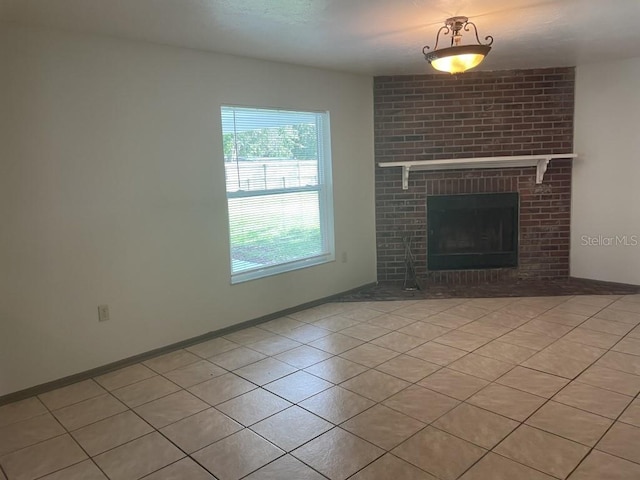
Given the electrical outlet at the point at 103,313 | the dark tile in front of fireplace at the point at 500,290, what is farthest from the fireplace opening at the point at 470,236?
the electrical outlet at the point at 103,313

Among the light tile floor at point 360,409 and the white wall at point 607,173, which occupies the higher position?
the white wall at point 607,173

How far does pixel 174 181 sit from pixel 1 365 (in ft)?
5.29

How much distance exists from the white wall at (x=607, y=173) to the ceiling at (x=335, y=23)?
770mm

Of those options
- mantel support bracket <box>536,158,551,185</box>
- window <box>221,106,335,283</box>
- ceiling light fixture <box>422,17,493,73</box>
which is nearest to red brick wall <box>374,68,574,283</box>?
mantel support bracket <box>536,158,551,185</box>

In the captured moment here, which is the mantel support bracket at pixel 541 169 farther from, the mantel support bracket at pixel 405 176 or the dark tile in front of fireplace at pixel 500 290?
the mantel support bracket at pixel 405 176

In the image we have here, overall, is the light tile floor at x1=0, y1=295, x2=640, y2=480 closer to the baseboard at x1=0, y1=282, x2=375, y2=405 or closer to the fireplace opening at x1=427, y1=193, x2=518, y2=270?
the baseboard at x1=0, y1=282, x2=375, y2=405

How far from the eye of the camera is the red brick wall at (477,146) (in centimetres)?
517

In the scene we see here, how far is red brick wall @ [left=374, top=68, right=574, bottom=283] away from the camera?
5.17 meters

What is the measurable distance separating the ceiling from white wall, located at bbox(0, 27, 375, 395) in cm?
21

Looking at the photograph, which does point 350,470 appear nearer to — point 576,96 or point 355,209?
point 355,209

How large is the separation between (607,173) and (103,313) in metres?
4.94

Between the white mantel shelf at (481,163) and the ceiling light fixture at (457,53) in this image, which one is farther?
Answer: the white mantel shelf at (481,163)

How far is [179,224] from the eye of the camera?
3.72m

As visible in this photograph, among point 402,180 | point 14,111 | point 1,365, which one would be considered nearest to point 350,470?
point 1,365
